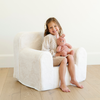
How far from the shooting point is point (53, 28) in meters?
2.04

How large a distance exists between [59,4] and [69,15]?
0.27 m

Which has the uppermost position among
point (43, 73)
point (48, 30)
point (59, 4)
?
point (59, 4)

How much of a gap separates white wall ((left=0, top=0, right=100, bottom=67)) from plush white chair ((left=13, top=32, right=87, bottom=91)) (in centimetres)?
70

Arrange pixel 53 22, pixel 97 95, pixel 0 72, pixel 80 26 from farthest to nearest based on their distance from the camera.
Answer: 1. pixel 80 26
2. pixel 0 72
3. pixel 53 22
4. pixel 97 95

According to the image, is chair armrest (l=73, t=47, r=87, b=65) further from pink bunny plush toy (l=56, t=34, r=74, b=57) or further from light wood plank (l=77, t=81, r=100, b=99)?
light wood plank (l=77, t=81, r=100, b=99)

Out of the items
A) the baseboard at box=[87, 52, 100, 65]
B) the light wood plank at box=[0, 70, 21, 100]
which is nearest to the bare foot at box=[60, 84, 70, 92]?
the light wood plank at box=[0, 70, 21, 100]

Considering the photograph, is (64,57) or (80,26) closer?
(64,57)

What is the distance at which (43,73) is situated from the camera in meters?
1.68

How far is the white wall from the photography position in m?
2.66

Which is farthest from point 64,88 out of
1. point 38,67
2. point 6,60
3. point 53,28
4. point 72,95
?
point 6,60

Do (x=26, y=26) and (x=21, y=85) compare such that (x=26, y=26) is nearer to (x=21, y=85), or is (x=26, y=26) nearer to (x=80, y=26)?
(x=80, y=26)

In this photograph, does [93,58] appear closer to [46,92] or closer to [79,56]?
[79,56]

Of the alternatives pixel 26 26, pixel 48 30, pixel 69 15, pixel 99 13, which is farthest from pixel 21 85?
pixel 99 13

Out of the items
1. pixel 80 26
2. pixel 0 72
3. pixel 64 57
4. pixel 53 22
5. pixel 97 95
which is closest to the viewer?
pixel 97 95
